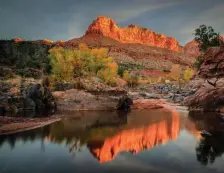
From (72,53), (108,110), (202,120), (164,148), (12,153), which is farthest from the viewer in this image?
(72,53)

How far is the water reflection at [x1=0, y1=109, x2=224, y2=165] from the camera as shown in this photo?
17.1 metres

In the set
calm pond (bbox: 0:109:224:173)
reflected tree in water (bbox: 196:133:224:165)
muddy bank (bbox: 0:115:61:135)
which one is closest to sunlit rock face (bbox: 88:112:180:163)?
calm pond (bbox: 0:109:224:173)

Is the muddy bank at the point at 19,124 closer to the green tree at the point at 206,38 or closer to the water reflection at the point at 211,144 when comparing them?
the water reflection at the point at 211,144

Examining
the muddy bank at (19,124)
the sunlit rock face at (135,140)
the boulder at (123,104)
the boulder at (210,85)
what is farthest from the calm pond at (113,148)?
the boulder at (210,85)

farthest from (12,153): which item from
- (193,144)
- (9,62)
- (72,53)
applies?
(9,62)

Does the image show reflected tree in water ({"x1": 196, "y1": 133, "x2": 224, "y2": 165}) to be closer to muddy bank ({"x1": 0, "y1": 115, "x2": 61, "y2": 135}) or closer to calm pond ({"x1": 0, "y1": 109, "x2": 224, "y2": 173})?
calm pond ({"x1": 0, "y1": 109, "x2": 224, "y2": 173})

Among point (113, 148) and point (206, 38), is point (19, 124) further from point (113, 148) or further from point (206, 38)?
point (206, 38)

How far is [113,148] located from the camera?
1755cm

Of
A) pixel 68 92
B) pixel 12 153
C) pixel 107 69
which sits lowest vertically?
pixel 12 153

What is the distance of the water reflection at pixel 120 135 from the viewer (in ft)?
56.2

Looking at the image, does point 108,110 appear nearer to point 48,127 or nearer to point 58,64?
point 48,127

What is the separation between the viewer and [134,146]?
59.9ft

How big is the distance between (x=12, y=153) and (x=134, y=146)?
23.2 ft

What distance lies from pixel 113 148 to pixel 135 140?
2.46m
